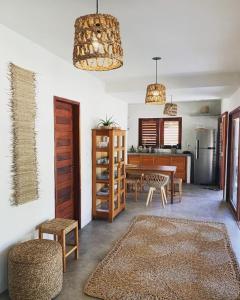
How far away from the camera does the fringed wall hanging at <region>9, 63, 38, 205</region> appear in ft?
8.73

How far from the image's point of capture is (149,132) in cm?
884

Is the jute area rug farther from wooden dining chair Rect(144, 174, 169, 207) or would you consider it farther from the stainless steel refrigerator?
the stainless steel refrigerator

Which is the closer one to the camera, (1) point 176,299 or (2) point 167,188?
(1) point 176,299

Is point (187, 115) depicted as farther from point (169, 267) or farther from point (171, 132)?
point (169, 267)

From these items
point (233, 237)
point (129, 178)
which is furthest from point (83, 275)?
point (129, 178)

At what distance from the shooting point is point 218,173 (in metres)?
7.75

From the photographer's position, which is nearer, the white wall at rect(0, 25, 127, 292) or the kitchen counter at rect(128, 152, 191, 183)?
the white wall at rect(0, 25, 127, 292)

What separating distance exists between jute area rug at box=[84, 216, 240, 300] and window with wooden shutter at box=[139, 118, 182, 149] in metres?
4.69

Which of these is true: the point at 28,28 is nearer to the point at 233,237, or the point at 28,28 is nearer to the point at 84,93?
the point at 84,93

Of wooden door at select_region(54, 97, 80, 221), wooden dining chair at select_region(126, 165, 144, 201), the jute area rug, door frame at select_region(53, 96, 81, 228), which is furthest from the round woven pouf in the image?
wooden dining chair at select_region(126, 165, 144, 201)

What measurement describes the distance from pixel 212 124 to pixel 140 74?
15.0 ft

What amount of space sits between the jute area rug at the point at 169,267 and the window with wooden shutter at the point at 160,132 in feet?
15.4

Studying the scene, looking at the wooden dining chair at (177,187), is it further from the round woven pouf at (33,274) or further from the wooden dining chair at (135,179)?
the round woven pouf at (33,274)

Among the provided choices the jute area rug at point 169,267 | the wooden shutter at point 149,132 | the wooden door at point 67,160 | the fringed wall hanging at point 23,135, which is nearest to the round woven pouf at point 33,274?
the jute area rug at point 169,267
